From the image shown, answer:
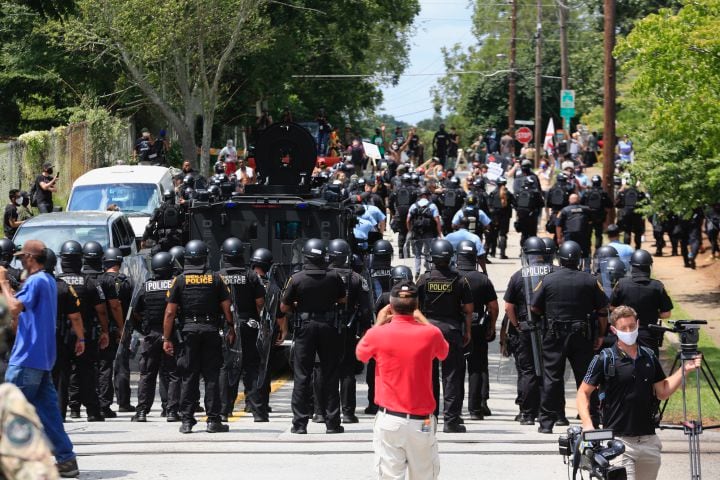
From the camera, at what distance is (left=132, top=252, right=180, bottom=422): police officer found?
13812mm

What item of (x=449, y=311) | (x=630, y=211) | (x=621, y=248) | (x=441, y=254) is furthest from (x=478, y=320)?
(x=630, y=211)

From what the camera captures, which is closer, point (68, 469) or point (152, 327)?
point (68, 469)

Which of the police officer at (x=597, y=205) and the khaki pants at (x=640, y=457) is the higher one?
the police officer at (x=597, y=205)

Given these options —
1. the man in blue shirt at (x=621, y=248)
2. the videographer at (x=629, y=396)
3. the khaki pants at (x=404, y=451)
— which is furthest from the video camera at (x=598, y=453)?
the man in blue shirt at (x=621, y=248)

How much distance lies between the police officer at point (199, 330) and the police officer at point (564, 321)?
2975mm

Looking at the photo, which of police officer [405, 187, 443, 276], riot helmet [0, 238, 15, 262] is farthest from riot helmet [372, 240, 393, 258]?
police officer [405, 187, 443, 276]

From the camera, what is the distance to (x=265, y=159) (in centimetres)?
2061

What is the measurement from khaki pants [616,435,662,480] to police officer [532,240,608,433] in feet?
14.2

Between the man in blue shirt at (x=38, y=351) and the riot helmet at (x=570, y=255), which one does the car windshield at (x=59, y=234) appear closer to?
the riot helmet at (x=570, y=255)

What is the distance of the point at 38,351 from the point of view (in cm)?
1003

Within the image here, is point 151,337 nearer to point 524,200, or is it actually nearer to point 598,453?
point 598,453

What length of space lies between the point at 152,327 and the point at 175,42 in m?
24.4

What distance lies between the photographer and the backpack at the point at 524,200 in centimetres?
2853

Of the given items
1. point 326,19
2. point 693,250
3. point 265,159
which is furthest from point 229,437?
point 326,19
